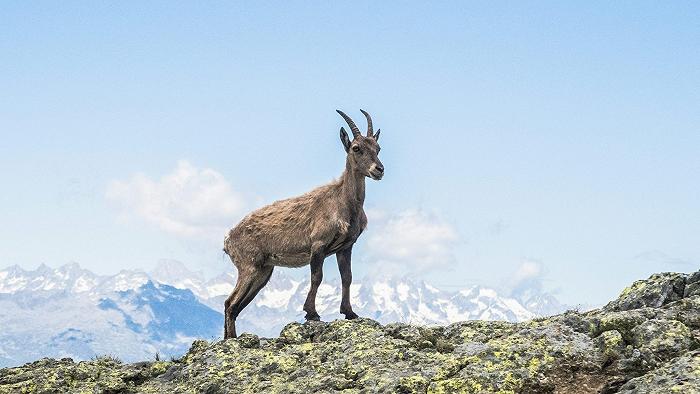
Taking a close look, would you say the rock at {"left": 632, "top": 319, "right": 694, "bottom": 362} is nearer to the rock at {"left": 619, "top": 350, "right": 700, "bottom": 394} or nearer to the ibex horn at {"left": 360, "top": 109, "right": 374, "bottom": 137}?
the rock at {"left": 619, "top": 350, "right": 700, "bottom": 394}

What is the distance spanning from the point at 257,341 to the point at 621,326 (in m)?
5.94

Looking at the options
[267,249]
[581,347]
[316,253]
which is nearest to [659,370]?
[581,347]

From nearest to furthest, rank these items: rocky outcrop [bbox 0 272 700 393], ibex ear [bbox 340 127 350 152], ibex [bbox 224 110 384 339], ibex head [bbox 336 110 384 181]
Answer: rocky outcrop [bbox 0 272 700 393]
ibex [bbox 224 110 384 339]
ibex head [bbox 336 110 384 181]
ibex ear [bbox 340 127 350 152]

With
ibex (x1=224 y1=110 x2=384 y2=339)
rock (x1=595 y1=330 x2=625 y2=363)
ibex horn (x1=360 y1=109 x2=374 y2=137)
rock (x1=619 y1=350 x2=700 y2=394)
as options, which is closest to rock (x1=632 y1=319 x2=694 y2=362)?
rock (x1=595 y1=330 x2=625 y2=363)

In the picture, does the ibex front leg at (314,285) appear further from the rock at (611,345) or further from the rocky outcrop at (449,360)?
the rock at (611,345)

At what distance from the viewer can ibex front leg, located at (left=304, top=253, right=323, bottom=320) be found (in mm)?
17188

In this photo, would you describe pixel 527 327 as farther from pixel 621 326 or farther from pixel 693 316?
pixel 693 316

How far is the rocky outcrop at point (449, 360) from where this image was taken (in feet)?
35.1

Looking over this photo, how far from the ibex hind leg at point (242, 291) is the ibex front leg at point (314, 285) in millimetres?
2431

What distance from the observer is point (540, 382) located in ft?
35.0

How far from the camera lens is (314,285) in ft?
57.5

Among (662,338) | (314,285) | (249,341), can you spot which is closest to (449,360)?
(662,338)

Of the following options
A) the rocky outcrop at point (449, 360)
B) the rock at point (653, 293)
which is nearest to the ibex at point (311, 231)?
the rocky outcrop at point (449, 360)

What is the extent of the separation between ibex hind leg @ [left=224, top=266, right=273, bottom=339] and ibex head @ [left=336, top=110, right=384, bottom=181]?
3509mm
